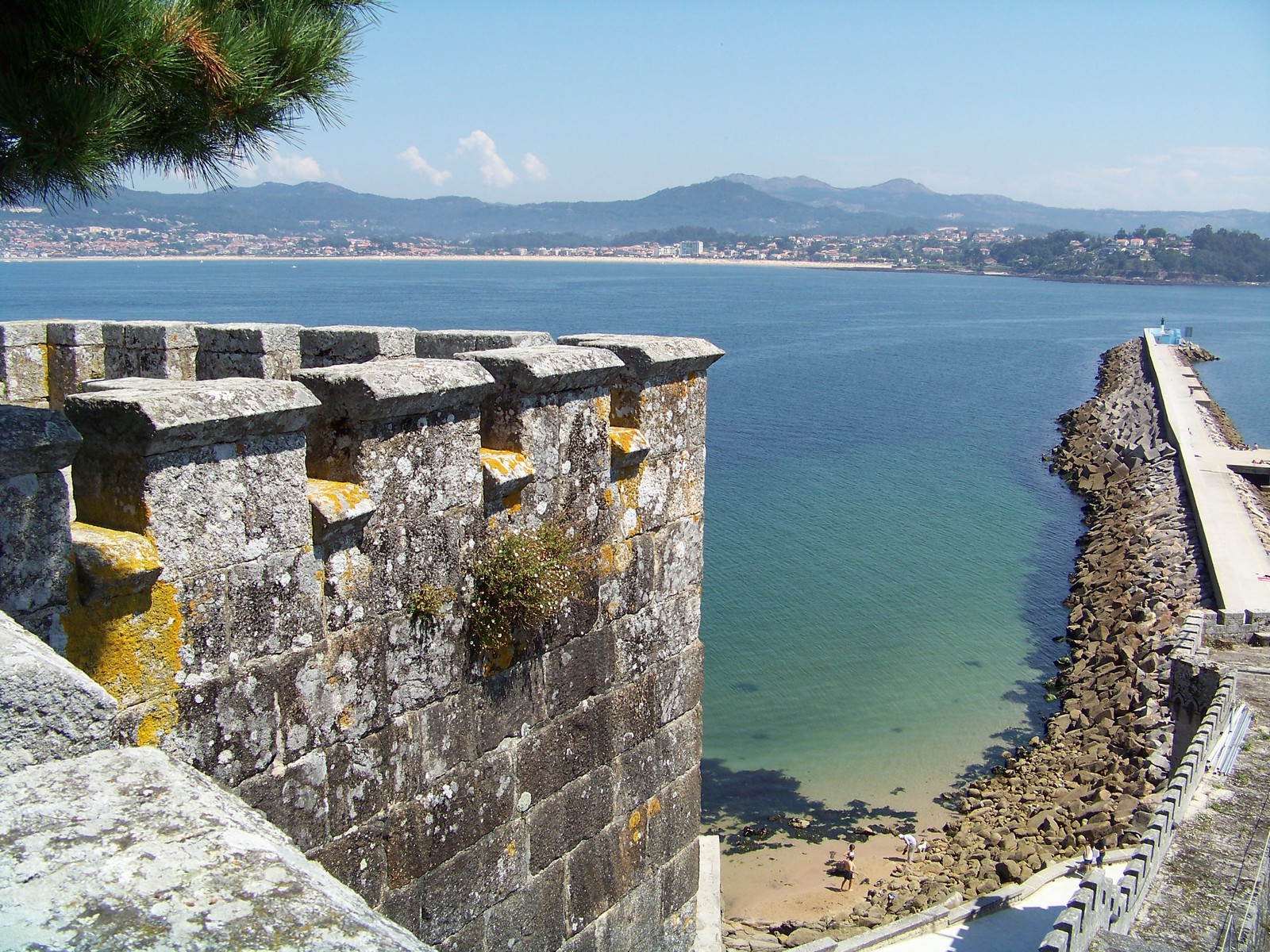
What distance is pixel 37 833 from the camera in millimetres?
1795

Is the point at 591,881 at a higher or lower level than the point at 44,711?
lower

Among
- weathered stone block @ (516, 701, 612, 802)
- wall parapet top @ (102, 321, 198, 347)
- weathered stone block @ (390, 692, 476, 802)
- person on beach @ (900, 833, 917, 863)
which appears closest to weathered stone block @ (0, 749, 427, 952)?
weathered stone block @ (390, 692, 476, 802)

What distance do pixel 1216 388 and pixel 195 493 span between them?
7058 centimetres

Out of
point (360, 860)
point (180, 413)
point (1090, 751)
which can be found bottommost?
point (1090, 751)

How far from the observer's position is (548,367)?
453 cm

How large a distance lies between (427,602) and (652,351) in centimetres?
175

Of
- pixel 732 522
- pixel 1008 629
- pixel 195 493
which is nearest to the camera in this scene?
pixel 195 493

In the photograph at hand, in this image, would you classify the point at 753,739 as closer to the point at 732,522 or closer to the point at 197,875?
the point at 732,522

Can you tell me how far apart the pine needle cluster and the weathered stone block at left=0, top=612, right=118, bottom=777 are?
2.68 m

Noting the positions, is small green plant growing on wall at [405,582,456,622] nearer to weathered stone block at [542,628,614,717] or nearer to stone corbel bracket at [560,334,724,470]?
weathered stone block at [542,628,614,717]

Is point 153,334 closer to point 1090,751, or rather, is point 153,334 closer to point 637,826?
point 637,826

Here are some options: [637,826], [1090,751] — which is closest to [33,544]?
[637,826]

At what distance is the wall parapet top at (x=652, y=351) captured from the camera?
5.19 meters

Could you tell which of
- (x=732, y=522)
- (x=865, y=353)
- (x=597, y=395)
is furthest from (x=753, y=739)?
(x=865, y=353)
